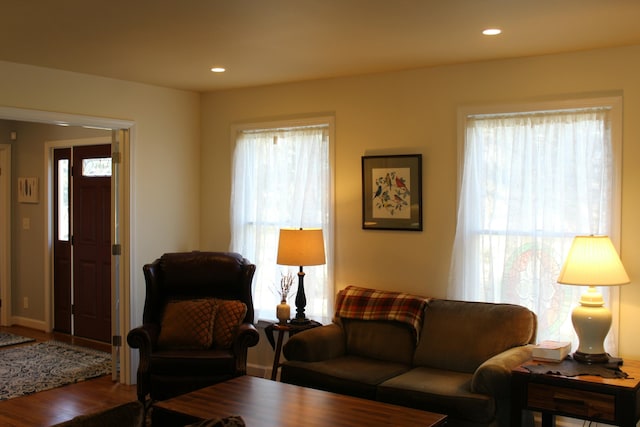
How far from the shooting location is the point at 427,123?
469 centimetres

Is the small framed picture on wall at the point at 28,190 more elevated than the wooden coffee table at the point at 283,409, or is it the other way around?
the small framed picture on wall at the point at 28,190

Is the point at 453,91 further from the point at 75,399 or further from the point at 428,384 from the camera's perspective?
the point at 75,399

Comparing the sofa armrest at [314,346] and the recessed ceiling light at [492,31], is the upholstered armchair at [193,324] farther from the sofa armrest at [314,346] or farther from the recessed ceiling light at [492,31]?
the recessed ceiling light at [492,31]

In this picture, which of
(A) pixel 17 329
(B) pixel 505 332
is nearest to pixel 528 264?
(B) pixel 505 332

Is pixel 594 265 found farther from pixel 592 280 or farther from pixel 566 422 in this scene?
pixel 566 422

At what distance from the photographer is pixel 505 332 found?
13.5 ft

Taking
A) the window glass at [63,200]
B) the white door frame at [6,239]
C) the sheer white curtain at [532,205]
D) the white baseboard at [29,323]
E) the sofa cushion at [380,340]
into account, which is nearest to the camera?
the sheer white curtain at [532,205]

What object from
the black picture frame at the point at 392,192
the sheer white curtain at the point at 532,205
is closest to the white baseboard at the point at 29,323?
the black picture frame at the point at 392,192

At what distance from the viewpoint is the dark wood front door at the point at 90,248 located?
6.66 m

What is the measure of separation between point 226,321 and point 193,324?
0.23 m

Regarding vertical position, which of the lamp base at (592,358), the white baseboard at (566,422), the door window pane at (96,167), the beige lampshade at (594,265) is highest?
the door window pane at (96,167)

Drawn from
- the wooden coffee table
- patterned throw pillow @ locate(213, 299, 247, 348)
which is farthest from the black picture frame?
the wooden coffee table

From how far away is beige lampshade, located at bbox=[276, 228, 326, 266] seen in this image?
477 cm

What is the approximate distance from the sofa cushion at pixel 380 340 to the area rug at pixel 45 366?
235 centimetres
